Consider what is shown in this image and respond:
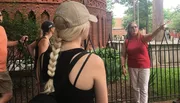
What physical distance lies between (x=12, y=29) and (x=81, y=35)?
Result: 575 centimetres

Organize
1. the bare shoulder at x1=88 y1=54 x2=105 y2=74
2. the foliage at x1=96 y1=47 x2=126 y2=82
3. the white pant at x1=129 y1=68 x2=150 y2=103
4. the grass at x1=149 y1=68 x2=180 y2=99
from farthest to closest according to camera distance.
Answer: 1. the foliage at x1=96 y1=47 x2=126 y2=82
2. the grass at x1=149 y1=68 x2=180 y2=99
3. the white pant at x1=129 y1=68 x2=150 y2=103
4. the bare shoulder at x1=88 y1=54 x2=105 y2=74

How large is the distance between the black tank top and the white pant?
3539 mm

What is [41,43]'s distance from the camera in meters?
3.71

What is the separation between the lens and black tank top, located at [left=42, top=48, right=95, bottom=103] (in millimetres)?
1734

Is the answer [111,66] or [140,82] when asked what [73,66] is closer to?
[140,82]

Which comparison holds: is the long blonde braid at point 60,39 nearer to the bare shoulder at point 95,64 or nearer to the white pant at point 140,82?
the bare shoulder at point 95,64

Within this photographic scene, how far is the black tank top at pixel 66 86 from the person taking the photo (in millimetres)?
1734

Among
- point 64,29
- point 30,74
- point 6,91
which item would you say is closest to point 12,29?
point 30,74

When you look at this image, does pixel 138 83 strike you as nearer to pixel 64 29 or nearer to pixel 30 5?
pixel 64 29

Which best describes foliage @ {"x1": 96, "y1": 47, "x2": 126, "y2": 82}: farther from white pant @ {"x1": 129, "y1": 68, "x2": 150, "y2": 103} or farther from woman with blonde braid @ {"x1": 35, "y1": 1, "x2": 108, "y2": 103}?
woman with blonde braid @ {"x1": 35, "y1": 1, "x2": 108, "y2": 103}

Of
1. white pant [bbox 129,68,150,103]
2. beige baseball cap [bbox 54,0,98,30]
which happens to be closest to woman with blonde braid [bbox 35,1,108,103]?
beige baseball cap [bbox 54,0,98,30]

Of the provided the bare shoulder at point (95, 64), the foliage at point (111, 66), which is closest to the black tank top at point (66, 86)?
the bare shoulder at point (95, 64)

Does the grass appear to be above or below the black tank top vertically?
below

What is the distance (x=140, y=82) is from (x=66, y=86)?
3692mm
